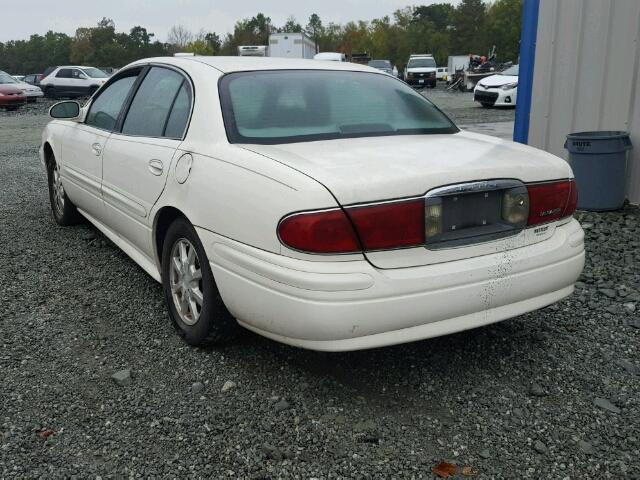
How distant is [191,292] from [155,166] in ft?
A: 2.37

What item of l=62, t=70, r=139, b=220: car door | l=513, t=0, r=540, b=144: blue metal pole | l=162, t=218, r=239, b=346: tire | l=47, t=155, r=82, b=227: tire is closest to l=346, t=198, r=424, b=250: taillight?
l=162, t=218, r=239, b=346: tire

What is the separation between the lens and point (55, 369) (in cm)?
329

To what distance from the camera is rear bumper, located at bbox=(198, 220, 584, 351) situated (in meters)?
2.60

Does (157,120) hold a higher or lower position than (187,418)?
higher

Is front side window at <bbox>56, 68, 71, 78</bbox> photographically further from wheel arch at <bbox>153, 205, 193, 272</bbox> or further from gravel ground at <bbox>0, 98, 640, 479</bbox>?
wheel arch at <bbox>153, 205, 193, 272</bbox>

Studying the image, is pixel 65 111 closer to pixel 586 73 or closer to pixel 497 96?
pixel 586 73

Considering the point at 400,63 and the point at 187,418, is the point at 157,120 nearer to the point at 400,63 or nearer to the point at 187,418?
the point at 187,418

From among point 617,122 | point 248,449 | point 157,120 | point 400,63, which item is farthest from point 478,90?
point 400,63

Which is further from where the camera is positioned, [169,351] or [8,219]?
[8,219]

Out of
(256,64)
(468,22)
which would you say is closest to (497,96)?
(256,64)

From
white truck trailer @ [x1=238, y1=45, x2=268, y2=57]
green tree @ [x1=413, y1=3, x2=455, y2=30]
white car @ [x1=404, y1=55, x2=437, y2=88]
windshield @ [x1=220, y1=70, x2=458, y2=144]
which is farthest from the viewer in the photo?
green tree @ [x1=413, y1=3, x2=455, y2=30]

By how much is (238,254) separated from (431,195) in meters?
0.84

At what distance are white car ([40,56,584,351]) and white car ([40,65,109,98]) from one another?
28024mm

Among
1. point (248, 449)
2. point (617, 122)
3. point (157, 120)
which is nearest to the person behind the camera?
point (248, 449)
